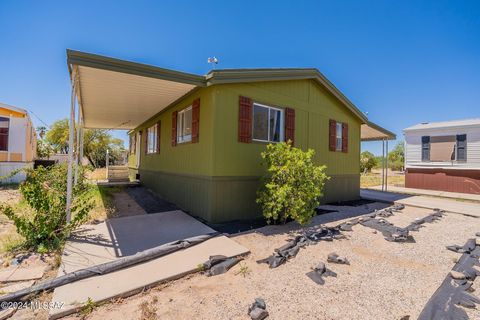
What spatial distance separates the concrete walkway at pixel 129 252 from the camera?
2.72 meters

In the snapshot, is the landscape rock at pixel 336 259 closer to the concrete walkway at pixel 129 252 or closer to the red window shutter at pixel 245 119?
the concrete walkway at pixel 129 252

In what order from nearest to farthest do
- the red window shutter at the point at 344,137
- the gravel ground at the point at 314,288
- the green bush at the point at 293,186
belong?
the gravel ground at the point at 314,288, the green bush at the point at 293,186, the red window shutter at the point at 344,137

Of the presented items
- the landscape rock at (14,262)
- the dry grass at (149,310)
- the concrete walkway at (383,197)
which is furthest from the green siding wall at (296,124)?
the landscape rock at (14,262)

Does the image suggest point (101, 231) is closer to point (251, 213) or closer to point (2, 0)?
point (251, 213)

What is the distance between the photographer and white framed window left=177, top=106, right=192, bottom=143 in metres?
7.27

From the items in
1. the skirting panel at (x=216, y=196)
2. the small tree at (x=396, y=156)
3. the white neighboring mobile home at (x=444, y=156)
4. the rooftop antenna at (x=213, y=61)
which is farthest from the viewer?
the small tree at (x=396, y=156)

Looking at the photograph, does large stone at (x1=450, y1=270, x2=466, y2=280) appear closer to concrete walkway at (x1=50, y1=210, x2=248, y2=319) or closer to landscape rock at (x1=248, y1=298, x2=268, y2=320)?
landscape rock at (x1=248, y1=298, x2=268, y2=320)

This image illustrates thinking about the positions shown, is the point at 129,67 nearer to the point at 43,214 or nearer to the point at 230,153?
Answer: the point at 230,153

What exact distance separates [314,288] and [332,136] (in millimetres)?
7071

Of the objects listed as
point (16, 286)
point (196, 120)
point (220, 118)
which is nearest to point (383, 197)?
point (220, 118)

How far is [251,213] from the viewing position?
6273mm

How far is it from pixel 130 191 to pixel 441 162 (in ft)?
59.1

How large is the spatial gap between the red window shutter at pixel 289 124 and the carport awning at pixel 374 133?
5108mm

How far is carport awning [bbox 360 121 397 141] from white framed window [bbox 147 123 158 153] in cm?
946
